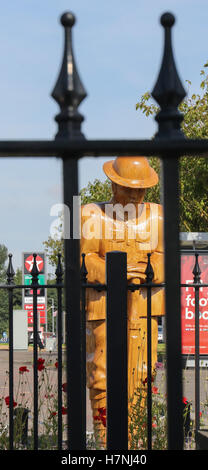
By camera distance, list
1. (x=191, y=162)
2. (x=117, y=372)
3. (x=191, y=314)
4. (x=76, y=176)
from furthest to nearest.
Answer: (x=191, y=162)
(x=191, y=314)
(x=117, y=372)
(x=76, y=176)

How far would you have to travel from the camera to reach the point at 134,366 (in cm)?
443

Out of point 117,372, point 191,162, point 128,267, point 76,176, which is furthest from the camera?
point 191,162

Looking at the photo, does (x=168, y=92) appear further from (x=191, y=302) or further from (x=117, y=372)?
(x=191, y=302)

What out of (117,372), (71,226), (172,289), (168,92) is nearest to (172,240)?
(172,289)

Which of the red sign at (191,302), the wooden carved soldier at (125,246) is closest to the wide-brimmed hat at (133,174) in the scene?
the wooden carved soldier at (125,246)

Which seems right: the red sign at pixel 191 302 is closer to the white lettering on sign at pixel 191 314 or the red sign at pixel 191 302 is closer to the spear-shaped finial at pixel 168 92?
the white lettering on sign at pixel 191 314

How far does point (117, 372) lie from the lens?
2.60 m

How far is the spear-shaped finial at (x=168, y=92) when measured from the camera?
121 centimetres

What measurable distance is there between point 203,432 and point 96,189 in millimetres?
15529

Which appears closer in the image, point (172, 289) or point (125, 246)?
point (172, 289)

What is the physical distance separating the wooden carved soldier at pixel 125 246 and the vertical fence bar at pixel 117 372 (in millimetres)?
1565

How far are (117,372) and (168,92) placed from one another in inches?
65.6

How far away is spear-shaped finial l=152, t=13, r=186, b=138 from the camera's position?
1.21 m

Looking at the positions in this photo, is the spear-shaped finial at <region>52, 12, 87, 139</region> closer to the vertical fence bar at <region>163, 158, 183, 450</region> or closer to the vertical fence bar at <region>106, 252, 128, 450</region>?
the vertical fence bar at <region>163, 158, 183, 450</region>
